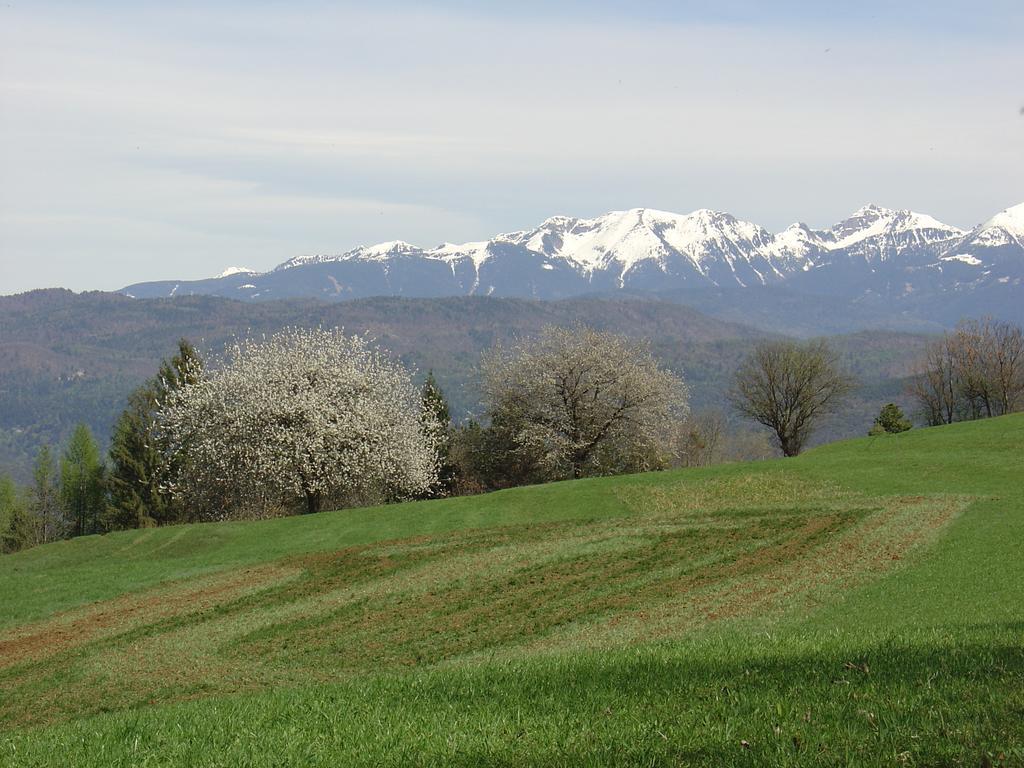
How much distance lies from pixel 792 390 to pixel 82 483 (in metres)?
78.0

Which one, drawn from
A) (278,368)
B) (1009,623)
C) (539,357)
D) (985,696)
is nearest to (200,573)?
(278,368)

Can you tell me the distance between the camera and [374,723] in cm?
1205

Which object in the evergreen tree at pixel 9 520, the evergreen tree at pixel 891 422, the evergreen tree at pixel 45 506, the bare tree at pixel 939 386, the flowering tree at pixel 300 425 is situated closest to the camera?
the flowering tree at pixel 300 425

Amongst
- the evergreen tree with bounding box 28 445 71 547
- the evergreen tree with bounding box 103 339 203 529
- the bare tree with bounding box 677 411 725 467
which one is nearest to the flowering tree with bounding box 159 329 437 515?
the evergreen tree with bounding box 103 339 203 529

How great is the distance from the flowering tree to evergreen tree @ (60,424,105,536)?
111 feet

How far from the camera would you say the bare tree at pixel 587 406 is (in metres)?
77.2

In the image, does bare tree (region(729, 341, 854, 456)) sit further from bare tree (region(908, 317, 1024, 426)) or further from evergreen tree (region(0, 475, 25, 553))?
evergreen tree (region(0, 475, 25, 553))

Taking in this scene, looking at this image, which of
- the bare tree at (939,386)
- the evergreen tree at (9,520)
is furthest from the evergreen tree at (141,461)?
the bare tree at (939,386)

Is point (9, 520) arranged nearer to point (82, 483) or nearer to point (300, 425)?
point (82, 483)

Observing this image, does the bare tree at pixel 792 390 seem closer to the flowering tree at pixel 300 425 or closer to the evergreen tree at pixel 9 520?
the flowering tree at pixel 300 425

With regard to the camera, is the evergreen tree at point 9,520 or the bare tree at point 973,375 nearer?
the bare tree at point 973,375

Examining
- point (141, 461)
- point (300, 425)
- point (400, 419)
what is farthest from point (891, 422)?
point (141, 461)

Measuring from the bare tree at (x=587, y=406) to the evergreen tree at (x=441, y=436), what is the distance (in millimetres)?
6157

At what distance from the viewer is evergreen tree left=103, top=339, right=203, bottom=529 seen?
88.5 meters
